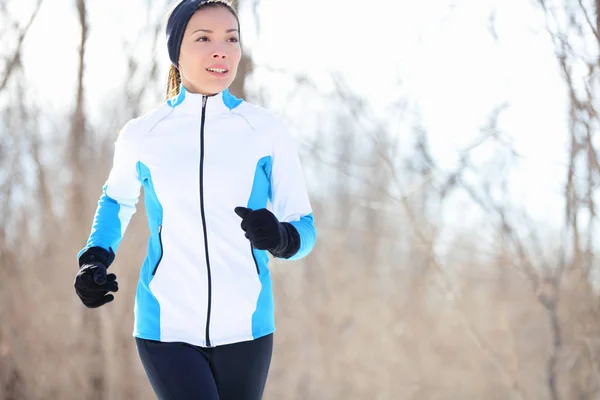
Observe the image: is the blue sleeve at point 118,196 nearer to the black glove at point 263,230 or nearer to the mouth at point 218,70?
the mouth at point 218,70

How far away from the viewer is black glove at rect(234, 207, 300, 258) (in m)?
1.71

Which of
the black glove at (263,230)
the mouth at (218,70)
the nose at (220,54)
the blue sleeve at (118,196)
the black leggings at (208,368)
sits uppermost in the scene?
the nose at (220,54)

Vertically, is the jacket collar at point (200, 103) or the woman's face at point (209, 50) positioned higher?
the woman's face at point (209, 50)

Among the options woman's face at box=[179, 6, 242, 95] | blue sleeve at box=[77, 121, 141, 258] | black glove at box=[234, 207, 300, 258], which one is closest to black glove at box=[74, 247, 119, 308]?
blue sleeve at box=[77, 121, 141, 258]

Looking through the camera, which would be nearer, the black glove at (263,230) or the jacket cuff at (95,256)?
the black glove at (263,230)

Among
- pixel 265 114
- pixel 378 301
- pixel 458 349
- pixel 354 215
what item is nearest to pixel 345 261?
pixel 378 301

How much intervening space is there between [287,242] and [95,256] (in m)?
0.52

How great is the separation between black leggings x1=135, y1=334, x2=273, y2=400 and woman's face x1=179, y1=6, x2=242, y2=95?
674 mm

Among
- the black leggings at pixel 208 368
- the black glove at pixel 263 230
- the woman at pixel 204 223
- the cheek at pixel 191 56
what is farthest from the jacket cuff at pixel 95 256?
the cheek at pixel 191 56

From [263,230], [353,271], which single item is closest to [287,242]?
[263,230]

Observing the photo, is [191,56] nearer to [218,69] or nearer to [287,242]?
[218,69]

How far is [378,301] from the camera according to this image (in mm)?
9477

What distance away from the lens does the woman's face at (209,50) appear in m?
1.96

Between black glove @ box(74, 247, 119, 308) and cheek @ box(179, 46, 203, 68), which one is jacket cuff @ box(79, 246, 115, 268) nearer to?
black glove @ box(74, 247, 119, 308)
